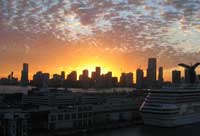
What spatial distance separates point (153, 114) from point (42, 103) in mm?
25325

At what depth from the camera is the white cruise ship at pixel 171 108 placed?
40844 mm

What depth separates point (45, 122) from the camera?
38.4 meters

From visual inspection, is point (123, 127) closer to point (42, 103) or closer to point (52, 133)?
point (52, 133)

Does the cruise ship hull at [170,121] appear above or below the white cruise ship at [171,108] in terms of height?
below

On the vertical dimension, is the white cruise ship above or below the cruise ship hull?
above

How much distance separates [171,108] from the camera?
1617 inches

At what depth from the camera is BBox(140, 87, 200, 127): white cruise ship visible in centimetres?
4084

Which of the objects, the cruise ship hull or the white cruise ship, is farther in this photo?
the white cruise ship

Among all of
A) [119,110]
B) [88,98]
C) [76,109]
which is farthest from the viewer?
[88,98]

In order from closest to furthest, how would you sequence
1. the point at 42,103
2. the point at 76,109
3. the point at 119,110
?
1. the point at 76,109
2. the point at 119,110
3. the point at 42,103

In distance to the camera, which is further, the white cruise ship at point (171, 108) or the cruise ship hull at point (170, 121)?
the white cruise ship at point (171, 108)

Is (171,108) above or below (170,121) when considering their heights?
above

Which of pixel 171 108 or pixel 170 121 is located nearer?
pixel 170 121

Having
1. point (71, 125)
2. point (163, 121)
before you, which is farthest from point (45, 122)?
point (163, 121)
